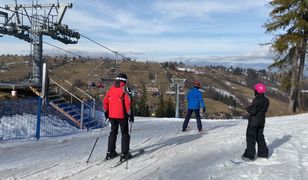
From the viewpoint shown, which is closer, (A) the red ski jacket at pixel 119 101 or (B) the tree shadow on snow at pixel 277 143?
(A) the red ski jacket at pixel 119 101

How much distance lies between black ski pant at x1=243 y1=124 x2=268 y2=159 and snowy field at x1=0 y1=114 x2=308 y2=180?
205 mm

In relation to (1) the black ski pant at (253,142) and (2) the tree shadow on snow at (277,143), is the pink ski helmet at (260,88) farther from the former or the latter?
(2) the tree shadow on snow at (277,143)

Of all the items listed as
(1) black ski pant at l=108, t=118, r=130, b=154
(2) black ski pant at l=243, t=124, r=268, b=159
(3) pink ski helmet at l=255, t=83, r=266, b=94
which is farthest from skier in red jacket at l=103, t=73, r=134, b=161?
(3) pink ski helmet at l=255, t=83, r=266, b=94

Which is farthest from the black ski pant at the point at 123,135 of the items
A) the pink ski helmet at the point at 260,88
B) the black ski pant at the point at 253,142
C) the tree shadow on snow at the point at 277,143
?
the tree shadow on snow at the point at 277,143

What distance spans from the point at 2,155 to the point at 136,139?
4207 mm

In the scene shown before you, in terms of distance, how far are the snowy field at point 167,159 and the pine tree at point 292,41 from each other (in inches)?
748

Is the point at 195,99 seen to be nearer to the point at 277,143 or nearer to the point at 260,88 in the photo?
the point at 277,143

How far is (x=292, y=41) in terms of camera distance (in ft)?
102

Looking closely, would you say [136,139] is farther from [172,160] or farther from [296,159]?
[296,159]

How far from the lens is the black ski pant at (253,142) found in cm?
905

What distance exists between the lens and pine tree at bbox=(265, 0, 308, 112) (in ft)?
101

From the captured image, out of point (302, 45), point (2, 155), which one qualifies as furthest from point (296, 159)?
point (302, 45)

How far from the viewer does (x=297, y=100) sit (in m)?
33.3

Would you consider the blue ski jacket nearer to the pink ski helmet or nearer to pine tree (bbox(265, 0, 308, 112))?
the pink ski helmet
